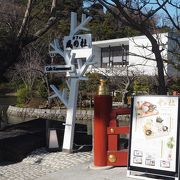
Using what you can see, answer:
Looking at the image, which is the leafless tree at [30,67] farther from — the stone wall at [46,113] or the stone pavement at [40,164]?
the stone pavement at [40,164]

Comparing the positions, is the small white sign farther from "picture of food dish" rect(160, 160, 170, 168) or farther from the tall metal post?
"picture of food dish" rect(160, 160, 170, 168)

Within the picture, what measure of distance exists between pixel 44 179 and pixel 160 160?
1.95 meters

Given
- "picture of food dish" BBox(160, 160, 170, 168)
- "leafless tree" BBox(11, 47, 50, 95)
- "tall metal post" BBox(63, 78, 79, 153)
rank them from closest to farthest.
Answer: "picture of food dish" BBox(160, 160, 170, 168) < "tall metal post" BBox(63, 78, 79, 153) < "leafless tree" BBox(11, 47, 50, 95)

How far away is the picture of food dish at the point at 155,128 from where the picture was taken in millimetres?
5854

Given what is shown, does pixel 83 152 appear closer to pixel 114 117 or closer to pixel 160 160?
pixel 114 117

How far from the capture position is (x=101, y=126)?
6855 mm

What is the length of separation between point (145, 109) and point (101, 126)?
41.5 inches

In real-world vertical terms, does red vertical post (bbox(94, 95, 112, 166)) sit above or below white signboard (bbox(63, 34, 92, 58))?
below

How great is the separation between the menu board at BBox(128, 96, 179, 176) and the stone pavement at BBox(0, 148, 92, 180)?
6.02 feet

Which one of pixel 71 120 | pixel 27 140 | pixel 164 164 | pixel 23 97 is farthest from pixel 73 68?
pixel 23 97

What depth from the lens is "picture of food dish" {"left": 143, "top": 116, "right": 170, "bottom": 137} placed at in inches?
230

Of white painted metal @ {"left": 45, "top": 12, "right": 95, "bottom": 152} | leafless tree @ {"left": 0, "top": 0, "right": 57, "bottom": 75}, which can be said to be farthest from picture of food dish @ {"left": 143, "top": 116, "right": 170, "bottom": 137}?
leafless tree @ {"left": 0, "top": 0, "right": 57, "bottom": 75}

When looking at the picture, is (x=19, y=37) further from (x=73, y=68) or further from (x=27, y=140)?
(x=27, y=140)

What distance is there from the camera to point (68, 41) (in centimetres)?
888
